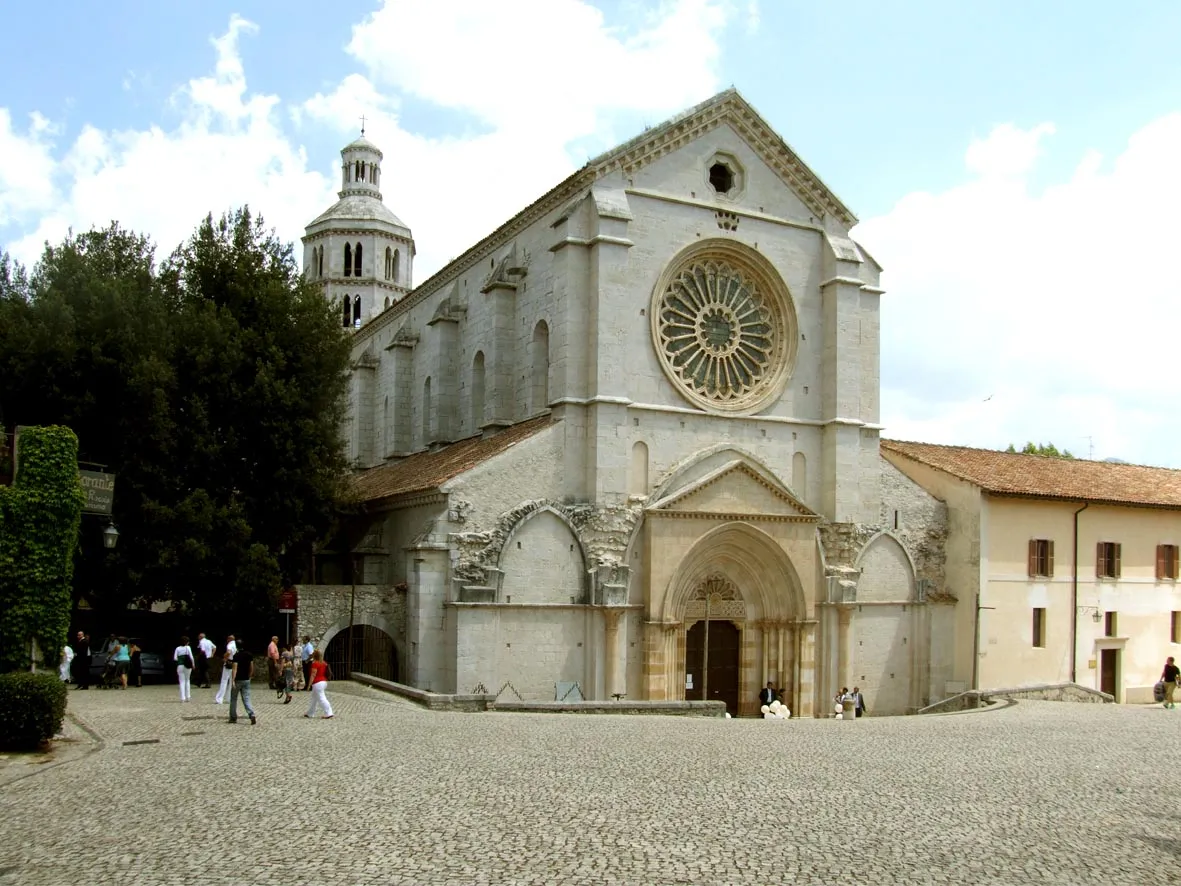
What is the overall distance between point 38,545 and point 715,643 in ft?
62.1

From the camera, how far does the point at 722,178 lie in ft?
112

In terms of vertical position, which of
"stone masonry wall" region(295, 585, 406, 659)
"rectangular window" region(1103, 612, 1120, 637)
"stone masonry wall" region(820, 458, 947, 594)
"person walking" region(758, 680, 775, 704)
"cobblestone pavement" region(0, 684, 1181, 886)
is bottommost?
"person walking" region(758, 680, 775, 704)

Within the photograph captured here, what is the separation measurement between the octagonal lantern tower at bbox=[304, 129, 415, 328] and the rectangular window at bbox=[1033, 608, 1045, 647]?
34.2 m

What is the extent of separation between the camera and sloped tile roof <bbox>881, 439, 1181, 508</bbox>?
3697 cm

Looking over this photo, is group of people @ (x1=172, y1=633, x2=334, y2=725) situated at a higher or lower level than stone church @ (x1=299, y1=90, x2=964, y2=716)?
lower

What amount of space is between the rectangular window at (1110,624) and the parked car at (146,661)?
2944 centimetres

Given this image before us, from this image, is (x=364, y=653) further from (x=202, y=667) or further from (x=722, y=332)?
(x=722, y=332)

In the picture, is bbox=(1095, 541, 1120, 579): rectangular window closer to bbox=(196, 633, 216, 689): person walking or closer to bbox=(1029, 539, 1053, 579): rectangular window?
bbox=(1029, 539, 1053, 579): rectangular window

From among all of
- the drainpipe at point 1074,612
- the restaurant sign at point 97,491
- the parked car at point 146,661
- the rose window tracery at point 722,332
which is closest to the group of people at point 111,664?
the parked car at point 146,661

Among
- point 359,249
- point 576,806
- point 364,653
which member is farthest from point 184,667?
point 359,249

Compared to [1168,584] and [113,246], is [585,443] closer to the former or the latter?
[113,246]

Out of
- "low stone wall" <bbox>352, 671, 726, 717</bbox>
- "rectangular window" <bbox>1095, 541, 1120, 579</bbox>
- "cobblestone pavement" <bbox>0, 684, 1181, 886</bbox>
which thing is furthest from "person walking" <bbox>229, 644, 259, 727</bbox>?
"rectangular window" <bbox>1095, 541, 1120, 579</bbox>

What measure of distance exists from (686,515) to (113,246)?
18578 millimetres

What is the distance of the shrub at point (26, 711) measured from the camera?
17938 millimetres
